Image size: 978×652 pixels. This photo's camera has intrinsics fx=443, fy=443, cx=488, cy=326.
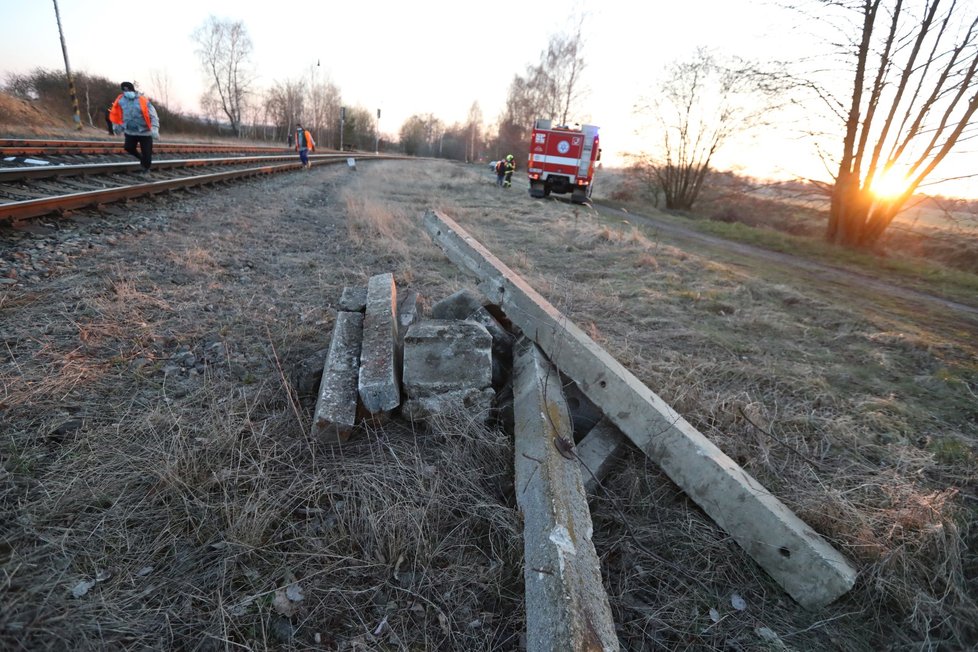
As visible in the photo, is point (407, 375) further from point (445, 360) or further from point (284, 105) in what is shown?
point (284, 105)

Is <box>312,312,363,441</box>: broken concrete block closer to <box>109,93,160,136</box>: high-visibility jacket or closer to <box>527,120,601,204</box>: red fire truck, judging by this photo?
<box>109,93,160,136</box>: high-visibility jacket

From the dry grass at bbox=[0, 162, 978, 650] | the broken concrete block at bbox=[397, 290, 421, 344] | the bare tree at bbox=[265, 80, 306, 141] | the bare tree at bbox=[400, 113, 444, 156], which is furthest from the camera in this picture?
the bare tree at bbox=[400, 113, 444, 156]

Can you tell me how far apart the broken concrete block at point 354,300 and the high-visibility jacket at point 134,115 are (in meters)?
8.41

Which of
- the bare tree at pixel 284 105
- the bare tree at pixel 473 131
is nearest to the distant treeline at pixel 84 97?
the bare tree at pixel 284 105

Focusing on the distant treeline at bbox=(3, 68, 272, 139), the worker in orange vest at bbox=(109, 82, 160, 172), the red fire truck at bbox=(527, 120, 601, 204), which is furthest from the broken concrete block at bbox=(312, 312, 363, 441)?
the distant treeline at bbox=(3, 68, 272, 139)

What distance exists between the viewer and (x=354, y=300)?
11.9 feet

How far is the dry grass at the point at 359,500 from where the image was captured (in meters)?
1.62

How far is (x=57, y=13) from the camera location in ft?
68.1

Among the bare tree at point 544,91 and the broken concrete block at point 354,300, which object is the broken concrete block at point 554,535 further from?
the bare tree at point 544,91

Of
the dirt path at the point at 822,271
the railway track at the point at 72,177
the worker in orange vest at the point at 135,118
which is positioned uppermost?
the worker in orange vest at the point at 135,118

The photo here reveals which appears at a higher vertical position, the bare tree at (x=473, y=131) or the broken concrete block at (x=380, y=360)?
the bare tree at (x=473, y=131)

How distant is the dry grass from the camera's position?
5.32 feet

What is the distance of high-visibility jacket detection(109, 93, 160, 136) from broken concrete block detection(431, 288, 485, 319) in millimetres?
9183

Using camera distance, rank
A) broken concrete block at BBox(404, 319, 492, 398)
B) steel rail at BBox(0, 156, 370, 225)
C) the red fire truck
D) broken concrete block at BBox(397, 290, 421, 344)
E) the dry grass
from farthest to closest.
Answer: the red fire truck, steel rail at BBox(0, 156, 370, 225), broken concrete block at BBox(397, 290, 421, 344), broken concrete block at BBox(404, 319, 492, 398), the dry grass
